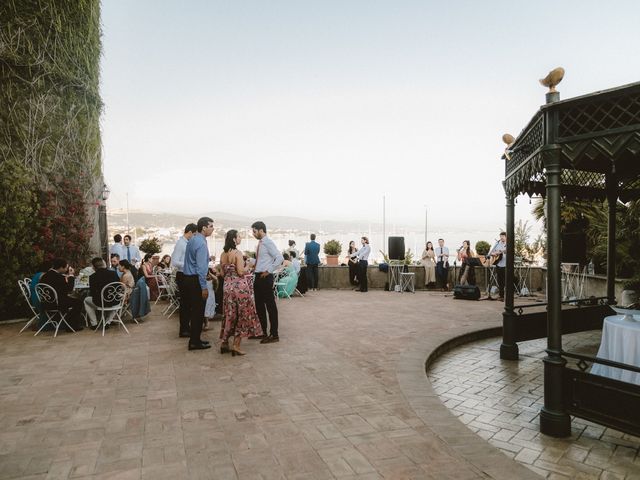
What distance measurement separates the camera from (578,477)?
278 cm

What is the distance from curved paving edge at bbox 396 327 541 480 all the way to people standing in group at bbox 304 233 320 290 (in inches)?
256

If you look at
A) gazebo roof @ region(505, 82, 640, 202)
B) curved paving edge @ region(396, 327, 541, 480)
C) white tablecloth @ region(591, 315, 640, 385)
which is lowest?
curved paving edge @ region(396, 327, 541, 480)

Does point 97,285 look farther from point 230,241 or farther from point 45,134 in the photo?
point 45,134

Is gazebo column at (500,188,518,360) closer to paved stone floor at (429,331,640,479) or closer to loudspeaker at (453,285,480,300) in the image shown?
paved stone floor at (429,331,640,479)

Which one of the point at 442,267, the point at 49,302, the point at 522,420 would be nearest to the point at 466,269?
the point at 442,267

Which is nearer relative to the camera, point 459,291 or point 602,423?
point 602,423

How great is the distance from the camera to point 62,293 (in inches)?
263

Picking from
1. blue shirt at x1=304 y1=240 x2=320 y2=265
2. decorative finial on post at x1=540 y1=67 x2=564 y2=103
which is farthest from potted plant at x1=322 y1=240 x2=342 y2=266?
decorative finial on post at x1=540 y1=67 x2=564 y2=103

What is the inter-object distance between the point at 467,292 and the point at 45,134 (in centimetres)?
1019

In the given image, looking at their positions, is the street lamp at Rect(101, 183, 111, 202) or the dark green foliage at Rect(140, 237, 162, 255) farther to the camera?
the dark green foliage at Rect(140, 237, 162, 255)

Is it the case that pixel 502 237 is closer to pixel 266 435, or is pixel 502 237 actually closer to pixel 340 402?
pixel 340 402

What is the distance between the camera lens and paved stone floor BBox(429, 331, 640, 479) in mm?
2977

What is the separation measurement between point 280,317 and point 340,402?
4493 mm

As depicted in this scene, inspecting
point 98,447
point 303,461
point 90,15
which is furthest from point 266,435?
point 90,15
